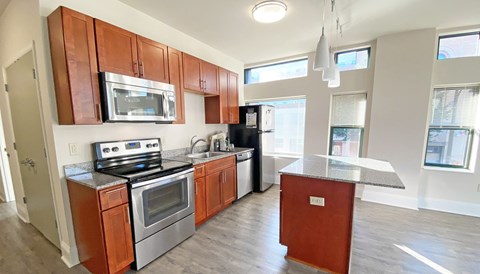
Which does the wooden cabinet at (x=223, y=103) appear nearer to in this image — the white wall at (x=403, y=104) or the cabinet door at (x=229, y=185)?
the cabinet door at (x=229, y=185)

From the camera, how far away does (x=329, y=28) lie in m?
2.79

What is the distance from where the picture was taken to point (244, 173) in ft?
11.3

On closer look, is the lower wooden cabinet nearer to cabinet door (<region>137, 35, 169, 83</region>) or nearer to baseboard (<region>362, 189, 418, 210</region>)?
cabinet door (<region>137, 35, 169, 83</region>)

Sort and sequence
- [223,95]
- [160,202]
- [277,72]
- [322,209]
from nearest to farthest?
1. [322,209]
2. [160,202]
3. [223,95]
4. [277,72]

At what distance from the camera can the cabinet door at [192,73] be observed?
2.66m

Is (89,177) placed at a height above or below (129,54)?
below

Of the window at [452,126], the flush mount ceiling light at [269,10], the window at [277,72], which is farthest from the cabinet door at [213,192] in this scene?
the window at [452,126]

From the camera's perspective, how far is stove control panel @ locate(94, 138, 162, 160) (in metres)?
2.00

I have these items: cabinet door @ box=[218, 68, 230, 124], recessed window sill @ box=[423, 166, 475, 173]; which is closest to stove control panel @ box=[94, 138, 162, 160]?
cabinet door @ box=[218, 68, 230, 124]

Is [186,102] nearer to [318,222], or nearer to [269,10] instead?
[269,10]

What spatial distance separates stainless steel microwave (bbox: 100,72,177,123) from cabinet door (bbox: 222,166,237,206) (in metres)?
1.22

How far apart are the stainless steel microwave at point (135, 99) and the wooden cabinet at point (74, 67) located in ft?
0.31

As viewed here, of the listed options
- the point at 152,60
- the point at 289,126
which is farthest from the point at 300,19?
the point at 289,126

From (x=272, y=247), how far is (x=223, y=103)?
2322mm
